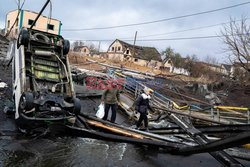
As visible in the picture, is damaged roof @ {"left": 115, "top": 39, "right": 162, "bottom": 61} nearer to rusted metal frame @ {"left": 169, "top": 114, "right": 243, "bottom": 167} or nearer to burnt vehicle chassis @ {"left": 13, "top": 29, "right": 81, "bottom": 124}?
burnt vehicle chassis @ {"left": 13, "top": 29, "right": 81, "bottom": 124}

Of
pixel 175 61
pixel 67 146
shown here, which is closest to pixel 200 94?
pixel 67 146

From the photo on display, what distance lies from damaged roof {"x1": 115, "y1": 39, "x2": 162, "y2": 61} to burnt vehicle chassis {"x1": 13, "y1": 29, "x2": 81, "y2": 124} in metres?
58.1

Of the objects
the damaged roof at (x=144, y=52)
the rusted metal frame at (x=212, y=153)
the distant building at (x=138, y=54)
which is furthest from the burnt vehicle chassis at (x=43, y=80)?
the damaged roof at (x=144, y=52)

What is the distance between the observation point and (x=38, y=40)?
9.09 m

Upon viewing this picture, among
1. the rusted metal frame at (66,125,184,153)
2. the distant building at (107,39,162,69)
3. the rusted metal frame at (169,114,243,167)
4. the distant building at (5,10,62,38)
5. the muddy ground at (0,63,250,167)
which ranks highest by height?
the distant building at (5,10,62,38)

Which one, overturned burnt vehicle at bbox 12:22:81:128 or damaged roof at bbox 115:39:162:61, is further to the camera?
damaged roof at bbox 115:39:162:61

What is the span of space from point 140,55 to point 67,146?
206 ft

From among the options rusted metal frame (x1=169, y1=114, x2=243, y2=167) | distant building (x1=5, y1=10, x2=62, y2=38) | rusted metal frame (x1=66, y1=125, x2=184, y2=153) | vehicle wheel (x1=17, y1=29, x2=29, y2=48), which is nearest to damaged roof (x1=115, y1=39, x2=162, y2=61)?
distant building (x1=5, y1=10, x2=62, y2=38)

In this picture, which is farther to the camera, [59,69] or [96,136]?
[59,69]

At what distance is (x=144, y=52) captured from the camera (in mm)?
70688

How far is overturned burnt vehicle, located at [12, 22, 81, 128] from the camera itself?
739 centimetres

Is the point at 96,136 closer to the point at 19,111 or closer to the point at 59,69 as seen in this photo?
the point at 19,111

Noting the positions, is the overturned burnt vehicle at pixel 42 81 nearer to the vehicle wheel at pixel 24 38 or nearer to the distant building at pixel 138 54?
the vehicle wheel at pixel 24 38

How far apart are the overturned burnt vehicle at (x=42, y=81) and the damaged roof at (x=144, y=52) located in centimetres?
5806
